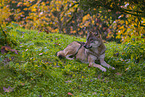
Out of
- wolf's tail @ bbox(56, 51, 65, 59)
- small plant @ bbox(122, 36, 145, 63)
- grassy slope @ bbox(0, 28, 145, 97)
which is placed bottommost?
grassy slope @ bbox(0, 28, 145, 97)

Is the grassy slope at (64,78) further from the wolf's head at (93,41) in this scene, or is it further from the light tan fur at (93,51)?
the wolf's head at (93,41)

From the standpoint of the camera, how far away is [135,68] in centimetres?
538

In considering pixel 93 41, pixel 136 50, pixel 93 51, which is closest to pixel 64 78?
pixel 93 51

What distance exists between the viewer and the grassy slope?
4.17 metres

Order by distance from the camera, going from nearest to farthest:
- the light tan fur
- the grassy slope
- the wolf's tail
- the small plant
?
the grassy slope, the small plant, the light tan fur, the wolf's tail

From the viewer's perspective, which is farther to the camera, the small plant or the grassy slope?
the small plant

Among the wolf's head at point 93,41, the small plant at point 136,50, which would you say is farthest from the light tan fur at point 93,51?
the small plant at point 136,50

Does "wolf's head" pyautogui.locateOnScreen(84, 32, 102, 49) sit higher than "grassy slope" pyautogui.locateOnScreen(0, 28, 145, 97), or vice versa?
"wolf's head" pyautogui.locateOnScreen(84, 32, 102, 49)

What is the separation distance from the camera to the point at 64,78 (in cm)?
499

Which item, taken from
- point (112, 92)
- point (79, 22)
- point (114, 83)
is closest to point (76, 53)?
point (114, 83)

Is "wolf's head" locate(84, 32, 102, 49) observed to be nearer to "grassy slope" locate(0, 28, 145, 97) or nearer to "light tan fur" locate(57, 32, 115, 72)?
"light tan fur" locate(57, 32, 115, 72)

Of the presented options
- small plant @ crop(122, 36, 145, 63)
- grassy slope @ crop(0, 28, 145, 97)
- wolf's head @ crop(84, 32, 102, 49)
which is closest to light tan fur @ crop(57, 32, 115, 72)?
wolf's head @ crop(84, 32, 102, 49)

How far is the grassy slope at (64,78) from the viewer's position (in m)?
4.17

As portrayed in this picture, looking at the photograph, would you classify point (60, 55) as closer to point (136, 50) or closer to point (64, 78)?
point (64, 78)
